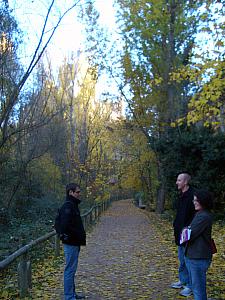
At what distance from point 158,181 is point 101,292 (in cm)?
1884

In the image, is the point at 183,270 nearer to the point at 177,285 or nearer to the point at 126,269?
the point at 177,285

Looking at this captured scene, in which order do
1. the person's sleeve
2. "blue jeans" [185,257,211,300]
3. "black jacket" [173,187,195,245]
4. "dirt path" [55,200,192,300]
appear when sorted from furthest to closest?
"dirt path" [55,200,192,300] → "black jacket" [173,187,195,245] → the person's sleeve → "blue jeans" [185,257,211,300]

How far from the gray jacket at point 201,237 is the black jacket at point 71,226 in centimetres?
181

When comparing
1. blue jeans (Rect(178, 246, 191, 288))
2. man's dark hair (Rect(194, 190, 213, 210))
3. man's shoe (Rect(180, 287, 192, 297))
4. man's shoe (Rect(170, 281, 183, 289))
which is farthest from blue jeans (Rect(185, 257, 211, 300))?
man's shoe (Rect(170, 281, 183, 289))

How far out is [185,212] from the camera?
20.5 feet

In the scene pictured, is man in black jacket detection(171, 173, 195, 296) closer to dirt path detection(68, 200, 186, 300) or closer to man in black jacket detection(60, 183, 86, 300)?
dirt path detection(68, 200, 186, 300)

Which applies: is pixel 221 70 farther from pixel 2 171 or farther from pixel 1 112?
pixel 2 171

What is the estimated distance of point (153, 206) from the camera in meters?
30.0

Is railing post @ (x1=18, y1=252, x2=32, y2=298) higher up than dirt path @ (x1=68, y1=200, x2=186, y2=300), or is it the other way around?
railing post @ (x1=18, y1=252, x2=32, y2=298)

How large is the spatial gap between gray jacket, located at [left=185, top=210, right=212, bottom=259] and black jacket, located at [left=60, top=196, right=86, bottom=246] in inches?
71.2

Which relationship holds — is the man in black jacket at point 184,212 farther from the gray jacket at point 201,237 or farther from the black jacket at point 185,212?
the gray jacket at point 201,237

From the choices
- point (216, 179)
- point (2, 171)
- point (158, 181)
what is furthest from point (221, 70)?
point (158, 181)

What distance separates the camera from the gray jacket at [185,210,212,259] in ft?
16.0

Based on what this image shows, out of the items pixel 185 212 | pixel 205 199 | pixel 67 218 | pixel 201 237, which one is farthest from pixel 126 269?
pixel 205 199
